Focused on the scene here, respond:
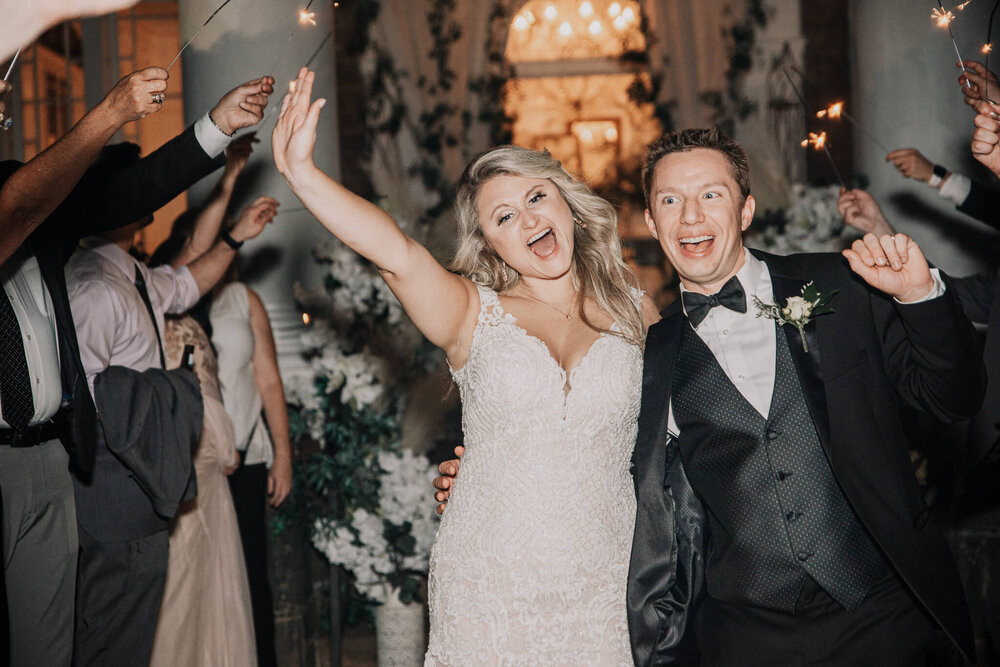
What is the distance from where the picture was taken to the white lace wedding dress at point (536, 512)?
2.21 metres

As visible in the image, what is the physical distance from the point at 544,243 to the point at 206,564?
185 cm

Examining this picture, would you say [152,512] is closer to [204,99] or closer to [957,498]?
[204,99]

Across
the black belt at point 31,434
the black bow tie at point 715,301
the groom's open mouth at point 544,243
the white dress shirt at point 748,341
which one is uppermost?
the groom's open mouth at point 544,243

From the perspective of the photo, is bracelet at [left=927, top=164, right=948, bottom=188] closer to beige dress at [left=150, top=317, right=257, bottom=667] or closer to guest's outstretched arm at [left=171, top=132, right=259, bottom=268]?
guest's outstretched arm at [left=171, top=132, right=259, bottom=268]

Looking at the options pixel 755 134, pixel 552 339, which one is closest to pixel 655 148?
pixel 552 339

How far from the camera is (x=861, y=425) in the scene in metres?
2.09

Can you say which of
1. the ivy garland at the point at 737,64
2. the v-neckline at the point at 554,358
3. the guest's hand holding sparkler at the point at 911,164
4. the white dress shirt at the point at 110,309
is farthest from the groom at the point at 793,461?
the ivy garland at the point at 737,64

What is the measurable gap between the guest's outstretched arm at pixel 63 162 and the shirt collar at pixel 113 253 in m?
→ 0.75

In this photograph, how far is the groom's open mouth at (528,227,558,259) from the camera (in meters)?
2.49

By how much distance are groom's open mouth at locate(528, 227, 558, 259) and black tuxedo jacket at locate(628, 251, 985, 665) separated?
1.38 feet

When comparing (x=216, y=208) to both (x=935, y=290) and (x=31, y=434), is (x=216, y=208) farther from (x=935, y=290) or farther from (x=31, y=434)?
(x=935, y=290)

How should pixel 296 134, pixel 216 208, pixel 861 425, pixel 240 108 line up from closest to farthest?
pixel 296 134
pixel 861 425
pixel 240 108
pixel 216 208

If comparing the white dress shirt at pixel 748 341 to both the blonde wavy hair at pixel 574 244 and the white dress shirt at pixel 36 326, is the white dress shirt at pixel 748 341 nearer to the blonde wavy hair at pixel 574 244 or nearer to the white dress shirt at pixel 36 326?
the blonde wavy hair at pixel 574 244

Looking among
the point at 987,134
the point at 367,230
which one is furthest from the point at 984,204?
the point at 367,230
